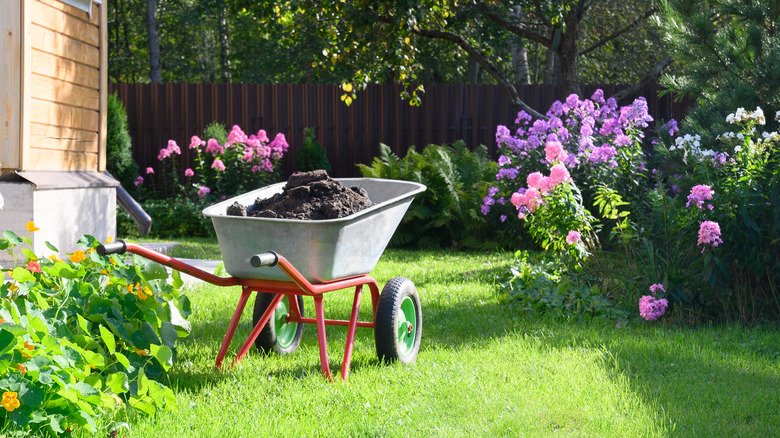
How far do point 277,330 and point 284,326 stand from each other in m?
0.09

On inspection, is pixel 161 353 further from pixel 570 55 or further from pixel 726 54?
pixel 570 55

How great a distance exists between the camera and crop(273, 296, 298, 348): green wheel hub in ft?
12.1

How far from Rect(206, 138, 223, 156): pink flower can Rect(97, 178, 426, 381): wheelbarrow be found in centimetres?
600

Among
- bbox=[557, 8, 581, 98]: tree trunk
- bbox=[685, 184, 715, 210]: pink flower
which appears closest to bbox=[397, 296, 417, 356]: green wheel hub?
bbox=[685, 184, 715, 210]: pink flower

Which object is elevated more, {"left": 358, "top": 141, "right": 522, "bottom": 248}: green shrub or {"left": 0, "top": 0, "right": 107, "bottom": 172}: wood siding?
{"left": 0, "top": 0, "right": 107, "bottom": 172}: wood siding

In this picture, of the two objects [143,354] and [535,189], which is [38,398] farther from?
[535,189]

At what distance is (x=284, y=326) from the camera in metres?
3.80

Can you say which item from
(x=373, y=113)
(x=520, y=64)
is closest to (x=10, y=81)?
(x=373, y=113)

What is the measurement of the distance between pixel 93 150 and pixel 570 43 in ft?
20.5

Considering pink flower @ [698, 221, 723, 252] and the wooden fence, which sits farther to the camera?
the wooden fence

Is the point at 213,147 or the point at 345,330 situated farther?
the point at 213,147

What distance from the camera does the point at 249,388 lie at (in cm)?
301

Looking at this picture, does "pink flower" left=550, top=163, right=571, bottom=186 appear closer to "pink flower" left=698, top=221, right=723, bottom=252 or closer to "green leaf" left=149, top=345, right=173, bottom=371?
"pink flower" left=698, top=221, right=723, bottom=252

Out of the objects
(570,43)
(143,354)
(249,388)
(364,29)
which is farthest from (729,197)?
(570,43)
